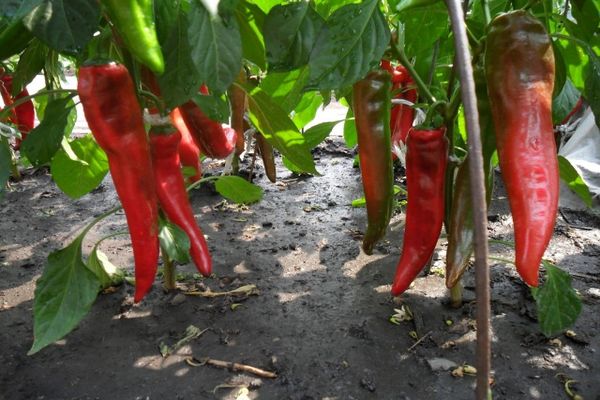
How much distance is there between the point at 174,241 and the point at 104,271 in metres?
0.63

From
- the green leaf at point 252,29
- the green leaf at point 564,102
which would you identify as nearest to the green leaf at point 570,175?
the green leaf at point 564,102

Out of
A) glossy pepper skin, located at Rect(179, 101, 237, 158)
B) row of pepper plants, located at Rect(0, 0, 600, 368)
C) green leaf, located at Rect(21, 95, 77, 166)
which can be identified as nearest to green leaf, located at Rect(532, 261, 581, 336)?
row of pepper plants, located at Rect(0, 0, 600, 368)

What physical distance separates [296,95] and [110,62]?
0.47 meters

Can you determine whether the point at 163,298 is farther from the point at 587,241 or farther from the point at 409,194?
the point at 587,241

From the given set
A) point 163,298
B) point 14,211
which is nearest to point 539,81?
point 163,298

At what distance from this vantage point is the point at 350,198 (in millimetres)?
2717

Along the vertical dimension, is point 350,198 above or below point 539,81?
below

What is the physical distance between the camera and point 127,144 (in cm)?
99

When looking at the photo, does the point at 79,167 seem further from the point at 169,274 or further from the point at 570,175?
the point at 570,175

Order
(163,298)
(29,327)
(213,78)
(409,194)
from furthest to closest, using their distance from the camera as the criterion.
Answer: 1. (163,298)
2. (29,327)
3. (409,194)
4. (213,78)

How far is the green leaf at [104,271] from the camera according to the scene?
1.66m

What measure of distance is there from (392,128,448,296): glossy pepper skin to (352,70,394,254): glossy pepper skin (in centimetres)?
5

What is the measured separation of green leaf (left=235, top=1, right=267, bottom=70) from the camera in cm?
99

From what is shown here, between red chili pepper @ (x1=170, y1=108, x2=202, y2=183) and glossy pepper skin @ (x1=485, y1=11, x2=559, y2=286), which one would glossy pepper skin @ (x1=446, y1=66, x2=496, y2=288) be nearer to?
glossy pepper skin @ (x1=485, y1=11, x2=559, y2=286)
